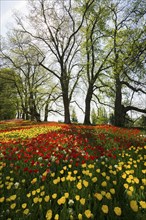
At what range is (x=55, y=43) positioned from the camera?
24.6 meters

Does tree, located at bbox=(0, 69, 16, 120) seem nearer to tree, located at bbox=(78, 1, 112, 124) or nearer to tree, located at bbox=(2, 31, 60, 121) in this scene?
tree, located at bbox=(2, 31, 60, 121)

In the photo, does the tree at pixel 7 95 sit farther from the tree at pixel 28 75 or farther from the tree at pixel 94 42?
the tree at pixel 94 42

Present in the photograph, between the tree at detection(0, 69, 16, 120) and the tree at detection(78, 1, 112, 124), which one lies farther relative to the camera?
the tree at detection(0, 69, 16, 120)

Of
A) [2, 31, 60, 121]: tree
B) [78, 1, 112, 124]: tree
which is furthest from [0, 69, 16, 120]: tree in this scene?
[78, 1, 112, 124]: tree

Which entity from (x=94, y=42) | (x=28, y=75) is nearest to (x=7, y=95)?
(x=28, y=75)

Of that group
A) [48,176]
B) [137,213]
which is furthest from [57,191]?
[137,213]

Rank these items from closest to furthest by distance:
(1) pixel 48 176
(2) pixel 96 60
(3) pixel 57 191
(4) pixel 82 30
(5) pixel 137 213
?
(5) pixel 137 213 → (3) pixel 57 191 → (1) pixel 48 176 → (2) pixel 96 60 → (4) pixel 82 30

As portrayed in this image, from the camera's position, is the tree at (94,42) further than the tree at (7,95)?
No

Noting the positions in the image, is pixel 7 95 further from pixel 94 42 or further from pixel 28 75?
pixel 94 42

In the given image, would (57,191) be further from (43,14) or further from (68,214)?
(43,14)

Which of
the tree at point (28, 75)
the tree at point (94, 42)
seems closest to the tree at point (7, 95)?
the tree at point (28, 75)

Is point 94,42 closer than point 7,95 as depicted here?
Yes

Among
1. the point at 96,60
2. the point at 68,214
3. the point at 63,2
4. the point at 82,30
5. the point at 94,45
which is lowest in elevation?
the point at 68,214

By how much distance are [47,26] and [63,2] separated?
2973 mm
